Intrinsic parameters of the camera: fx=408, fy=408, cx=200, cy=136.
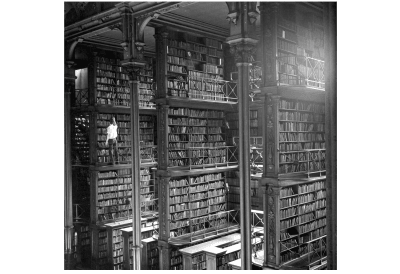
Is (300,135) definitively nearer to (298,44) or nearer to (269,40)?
(298,44)

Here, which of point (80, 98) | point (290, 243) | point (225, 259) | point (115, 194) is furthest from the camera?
point (80, 98)

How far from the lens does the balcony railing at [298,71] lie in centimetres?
829

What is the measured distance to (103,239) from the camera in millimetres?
10695

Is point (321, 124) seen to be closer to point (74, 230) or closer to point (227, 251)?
point (227, 251)

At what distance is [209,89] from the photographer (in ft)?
33.9

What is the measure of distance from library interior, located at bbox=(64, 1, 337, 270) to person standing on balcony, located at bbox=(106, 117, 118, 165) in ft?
0.12

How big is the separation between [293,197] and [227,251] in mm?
1808

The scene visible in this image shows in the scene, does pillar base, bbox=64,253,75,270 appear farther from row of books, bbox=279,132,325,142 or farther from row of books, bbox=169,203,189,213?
row of books, bbox=279,132,325,142

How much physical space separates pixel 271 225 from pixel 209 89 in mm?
4235

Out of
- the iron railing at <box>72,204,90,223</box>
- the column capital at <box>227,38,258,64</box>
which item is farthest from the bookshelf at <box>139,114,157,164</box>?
the column capital at <box>227,38,258,64</box>

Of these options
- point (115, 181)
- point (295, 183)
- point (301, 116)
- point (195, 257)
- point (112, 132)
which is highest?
point (301, 116)

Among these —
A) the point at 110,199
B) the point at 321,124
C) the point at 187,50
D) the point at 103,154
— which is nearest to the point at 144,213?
the point at 110,199

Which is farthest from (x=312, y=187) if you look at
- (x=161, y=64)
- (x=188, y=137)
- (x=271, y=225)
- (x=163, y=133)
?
(x=161, y=64)

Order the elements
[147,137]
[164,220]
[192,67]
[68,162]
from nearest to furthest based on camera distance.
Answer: [164,220] → [192,67] → [68,162] → [147,137]
